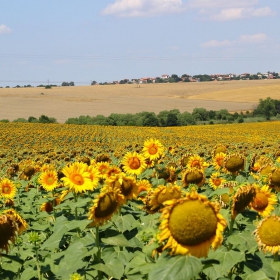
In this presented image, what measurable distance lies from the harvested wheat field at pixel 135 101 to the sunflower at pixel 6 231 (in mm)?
67206

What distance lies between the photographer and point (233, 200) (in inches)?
110

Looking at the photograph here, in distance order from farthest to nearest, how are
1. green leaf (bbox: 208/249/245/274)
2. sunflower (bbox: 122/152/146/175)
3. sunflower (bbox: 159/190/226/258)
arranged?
sunflower (bbox: 122/152/146/175)
green leaf (bbox: 208/249/245/274)
sunflower (bbox: 159/190/226/258)

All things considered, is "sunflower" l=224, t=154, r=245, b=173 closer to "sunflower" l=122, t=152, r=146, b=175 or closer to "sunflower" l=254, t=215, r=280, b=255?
"sunflower" l=122, t=152, r=146, b=175

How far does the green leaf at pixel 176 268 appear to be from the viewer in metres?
1.94

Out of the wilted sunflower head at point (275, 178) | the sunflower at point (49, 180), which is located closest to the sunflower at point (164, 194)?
the wilted sunflower head at point (275, 178)

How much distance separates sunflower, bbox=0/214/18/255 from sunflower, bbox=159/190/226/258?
0.97m

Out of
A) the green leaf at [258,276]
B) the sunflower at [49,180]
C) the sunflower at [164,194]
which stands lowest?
the green leaf at [258,276]

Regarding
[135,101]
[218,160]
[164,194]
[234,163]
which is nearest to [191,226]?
[164,194]

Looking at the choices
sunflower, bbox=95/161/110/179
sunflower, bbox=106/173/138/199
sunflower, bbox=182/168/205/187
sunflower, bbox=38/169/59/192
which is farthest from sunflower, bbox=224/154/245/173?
sunflower, bbox=38/169/59/192

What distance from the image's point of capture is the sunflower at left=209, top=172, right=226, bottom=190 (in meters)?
5.02

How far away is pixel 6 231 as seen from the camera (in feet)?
8.38

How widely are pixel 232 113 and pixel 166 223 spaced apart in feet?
254

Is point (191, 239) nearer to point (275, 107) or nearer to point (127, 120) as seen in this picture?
point (127, 120)

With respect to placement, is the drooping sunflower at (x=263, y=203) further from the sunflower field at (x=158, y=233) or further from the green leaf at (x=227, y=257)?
the green leaf at (x=227, y=257)
